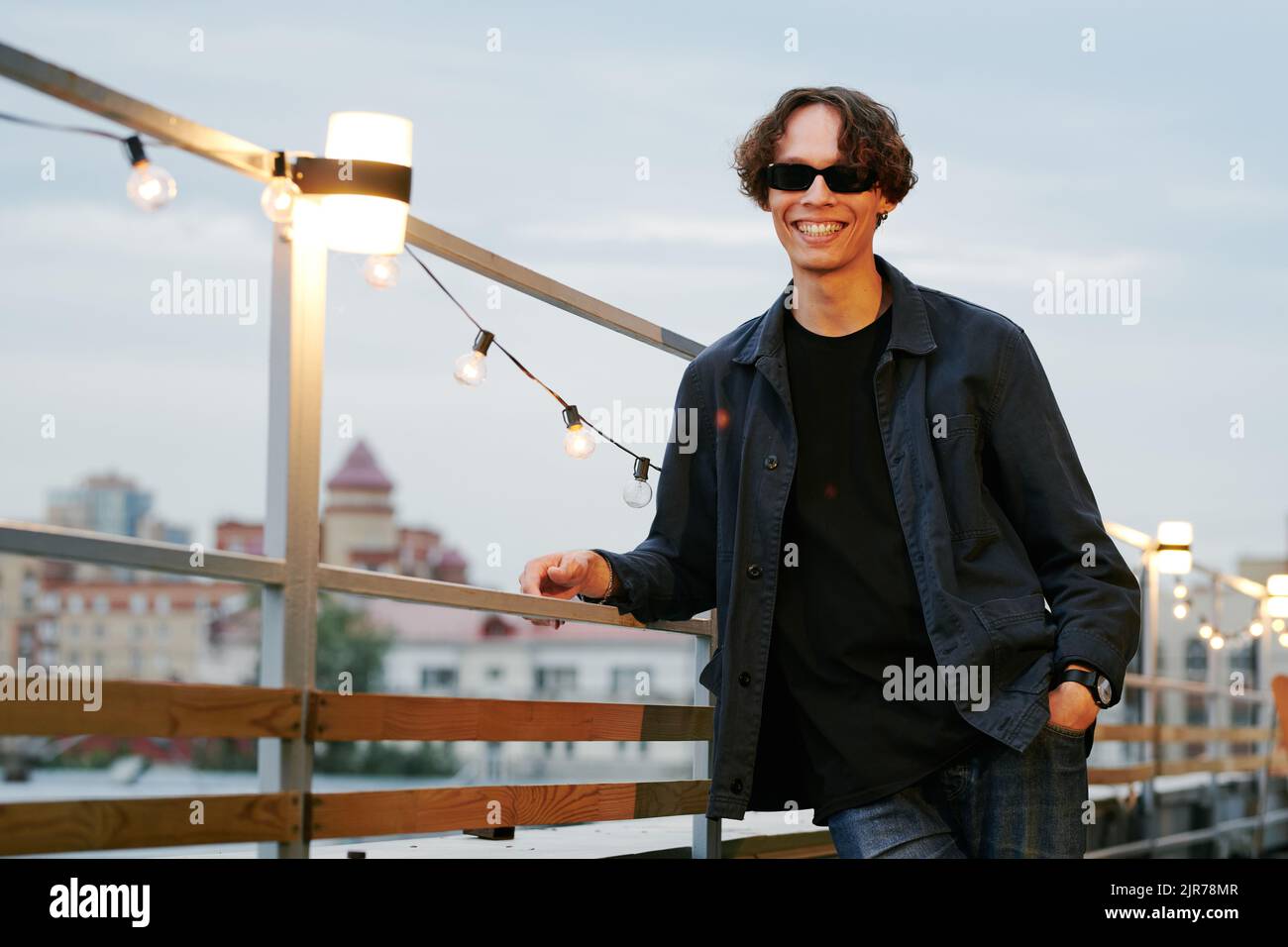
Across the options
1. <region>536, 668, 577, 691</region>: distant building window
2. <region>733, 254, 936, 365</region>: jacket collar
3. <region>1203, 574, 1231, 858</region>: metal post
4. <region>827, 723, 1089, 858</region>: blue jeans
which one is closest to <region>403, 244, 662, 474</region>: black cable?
<region>733, 254, 936, 365</region>: jacket collar

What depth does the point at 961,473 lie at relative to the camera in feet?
7.11

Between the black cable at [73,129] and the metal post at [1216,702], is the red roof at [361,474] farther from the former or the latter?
the black cable at [73,129]

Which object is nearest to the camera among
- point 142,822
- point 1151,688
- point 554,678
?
point 142,822

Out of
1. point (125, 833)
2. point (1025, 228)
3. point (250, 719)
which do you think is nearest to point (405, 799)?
point (250, 719)

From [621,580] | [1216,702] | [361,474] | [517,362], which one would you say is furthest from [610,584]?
[361,474]

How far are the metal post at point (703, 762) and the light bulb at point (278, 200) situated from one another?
4.51ft

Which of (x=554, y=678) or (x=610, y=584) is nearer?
(x=610, y=584)

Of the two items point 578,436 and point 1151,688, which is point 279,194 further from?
point 1151,688

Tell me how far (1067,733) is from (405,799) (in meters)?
1.01

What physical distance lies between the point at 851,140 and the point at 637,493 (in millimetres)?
1421

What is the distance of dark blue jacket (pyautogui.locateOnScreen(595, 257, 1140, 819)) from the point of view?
209cm

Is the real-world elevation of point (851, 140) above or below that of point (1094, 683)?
above
